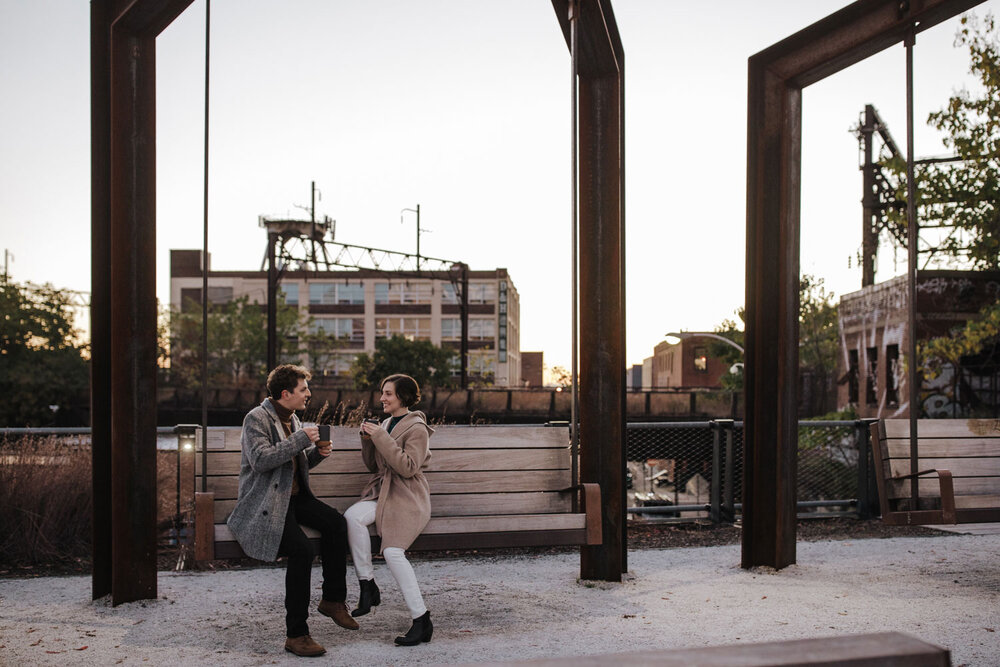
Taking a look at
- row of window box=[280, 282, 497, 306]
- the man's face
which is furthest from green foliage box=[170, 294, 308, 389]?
the man's face

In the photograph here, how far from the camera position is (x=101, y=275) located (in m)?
6.39

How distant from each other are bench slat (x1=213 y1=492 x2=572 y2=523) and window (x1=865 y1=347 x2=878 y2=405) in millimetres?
25496

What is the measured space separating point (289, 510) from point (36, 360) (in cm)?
4692

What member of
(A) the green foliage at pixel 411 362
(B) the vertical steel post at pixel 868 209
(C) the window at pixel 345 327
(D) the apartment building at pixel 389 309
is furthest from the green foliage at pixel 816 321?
(C) the window at pixel 345 327

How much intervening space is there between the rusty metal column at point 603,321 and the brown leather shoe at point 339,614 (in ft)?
7.06

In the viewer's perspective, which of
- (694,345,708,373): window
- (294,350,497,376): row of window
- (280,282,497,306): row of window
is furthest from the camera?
(280,282,497,306): row of window

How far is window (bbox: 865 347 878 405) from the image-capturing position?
2978cm

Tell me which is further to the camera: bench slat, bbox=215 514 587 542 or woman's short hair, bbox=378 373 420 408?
bench slat, bbox=215 514 587 542

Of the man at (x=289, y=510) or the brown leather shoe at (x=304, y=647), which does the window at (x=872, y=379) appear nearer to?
the man at (x=289, y=510)

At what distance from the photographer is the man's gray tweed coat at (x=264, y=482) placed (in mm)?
5270

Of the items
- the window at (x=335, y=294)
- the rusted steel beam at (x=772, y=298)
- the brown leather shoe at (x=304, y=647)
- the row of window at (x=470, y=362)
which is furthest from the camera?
the window at (x=335, y=294)

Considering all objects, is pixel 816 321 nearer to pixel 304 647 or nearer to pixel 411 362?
pixel 411 362

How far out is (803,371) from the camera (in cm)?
4234

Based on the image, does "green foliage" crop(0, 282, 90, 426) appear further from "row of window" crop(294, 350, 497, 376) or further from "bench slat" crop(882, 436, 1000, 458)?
"bench slat" crop(882, 436, 1000, 458)
